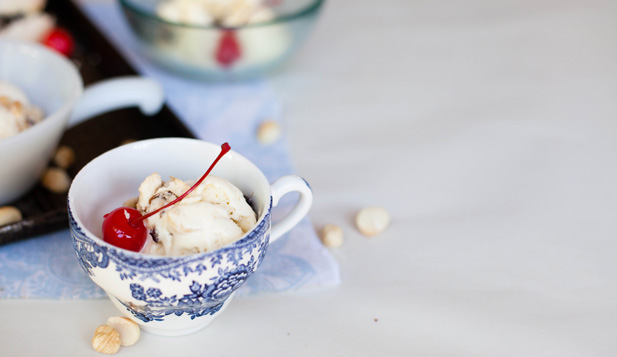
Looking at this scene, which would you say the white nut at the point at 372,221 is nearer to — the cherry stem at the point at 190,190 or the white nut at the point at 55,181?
the cherry stem at the point at 190,190

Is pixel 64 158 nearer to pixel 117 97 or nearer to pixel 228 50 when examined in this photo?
pixel 117 97

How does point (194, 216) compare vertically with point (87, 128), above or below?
above

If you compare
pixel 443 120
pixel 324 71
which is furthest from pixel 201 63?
pixel 443 120

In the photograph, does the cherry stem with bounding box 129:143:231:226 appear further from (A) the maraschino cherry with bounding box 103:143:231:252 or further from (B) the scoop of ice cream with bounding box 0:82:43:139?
(B) the scoop of ice cream with bounding box 0:82:43:139

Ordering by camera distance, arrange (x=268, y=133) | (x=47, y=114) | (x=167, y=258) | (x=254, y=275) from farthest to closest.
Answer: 1. (x=268, y=133)
2. (x=47, y=114)
3. (x=254, y=275)
4. (x=167, y=258)

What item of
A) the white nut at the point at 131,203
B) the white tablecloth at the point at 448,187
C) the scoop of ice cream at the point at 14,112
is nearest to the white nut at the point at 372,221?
the white tablecloth at the point at 448,187

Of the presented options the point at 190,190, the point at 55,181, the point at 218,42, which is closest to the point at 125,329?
the point at 190,190

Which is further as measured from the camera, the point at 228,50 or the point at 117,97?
the point at 228,50

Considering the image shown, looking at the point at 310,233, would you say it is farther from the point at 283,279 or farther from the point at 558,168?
the point at 558,168
